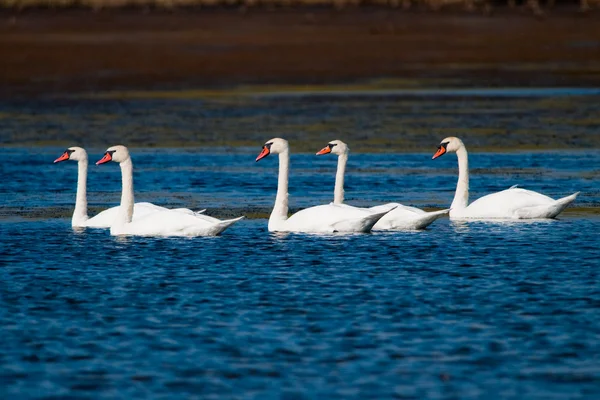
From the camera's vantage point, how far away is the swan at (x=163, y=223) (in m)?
15.6

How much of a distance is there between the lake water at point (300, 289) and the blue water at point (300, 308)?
26 millimetres

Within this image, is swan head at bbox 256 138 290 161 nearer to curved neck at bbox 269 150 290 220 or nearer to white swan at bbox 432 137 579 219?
curved neck at bbox 269 150 290 220

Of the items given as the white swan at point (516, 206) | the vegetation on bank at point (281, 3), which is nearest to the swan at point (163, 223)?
the white swan at point (516, 206)

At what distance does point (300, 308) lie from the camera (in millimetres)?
11836

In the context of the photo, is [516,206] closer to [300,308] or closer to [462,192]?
[462,192]

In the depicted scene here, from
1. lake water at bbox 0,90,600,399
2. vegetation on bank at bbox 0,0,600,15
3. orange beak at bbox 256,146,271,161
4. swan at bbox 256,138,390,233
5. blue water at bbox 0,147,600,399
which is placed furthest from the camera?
vegetation on bank at bbox 0,0,600,15

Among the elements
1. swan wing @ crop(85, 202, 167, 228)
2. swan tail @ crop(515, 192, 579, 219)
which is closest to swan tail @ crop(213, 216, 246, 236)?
swan wing @ crop(85, 202, 167, 228)

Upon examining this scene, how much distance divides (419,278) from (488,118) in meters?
16.6

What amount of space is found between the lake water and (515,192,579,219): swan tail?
21 cm

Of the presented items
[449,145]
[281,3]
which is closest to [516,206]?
[449,145]

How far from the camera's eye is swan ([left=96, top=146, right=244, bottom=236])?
51.3ft

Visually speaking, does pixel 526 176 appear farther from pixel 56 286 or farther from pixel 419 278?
pixel 56 286

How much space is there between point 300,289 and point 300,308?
83 centimetres

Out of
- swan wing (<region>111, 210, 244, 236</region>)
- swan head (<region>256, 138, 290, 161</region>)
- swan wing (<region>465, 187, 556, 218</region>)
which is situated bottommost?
swan wing (<region>111, 210, 244, 236</region>)
